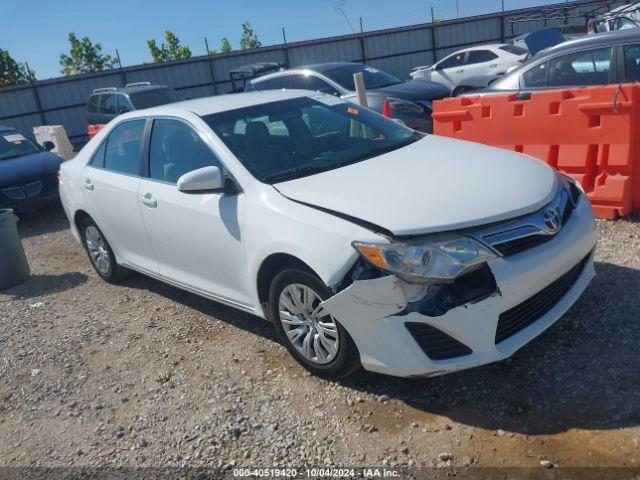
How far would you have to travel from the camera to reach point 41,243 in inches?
323

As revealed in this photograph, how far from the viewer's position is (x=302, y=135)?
4.32 meters

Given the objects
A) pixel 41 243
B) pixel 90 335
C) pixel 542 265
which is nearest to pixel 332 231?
A: pixel 542 265

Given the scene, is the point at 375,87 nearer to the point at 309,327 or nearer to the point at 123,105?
the point at 123,105

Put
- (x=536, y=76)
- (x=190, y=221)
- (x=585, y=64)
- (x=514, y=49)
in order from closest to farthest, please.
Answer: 1. (x=190, y=221)
2. (x=585, y=64)
3. (x=536, y=76)
4. (x=514, y=49)

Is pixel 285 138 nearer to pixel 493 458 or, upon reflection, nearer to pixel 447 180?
pixel 447 180

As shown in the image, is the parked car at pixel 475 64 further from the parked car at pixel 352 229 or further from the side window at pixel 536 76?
the parked car at pixel 352 229

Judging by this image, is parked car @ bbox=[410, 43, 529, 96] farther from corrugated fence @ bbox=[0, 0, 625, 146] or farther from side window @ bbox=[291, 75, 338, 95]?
corrugated fence @ bbox=[0, 0, 625, 146]

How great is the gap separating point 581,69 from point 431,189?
13.8 ft

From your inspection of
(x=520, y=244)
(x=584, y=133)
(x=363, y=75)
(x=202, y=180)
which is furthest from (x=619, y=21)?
(x=202, y=180)

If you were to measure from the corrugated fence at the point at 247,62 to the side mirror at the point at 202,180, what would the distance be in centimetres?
1946

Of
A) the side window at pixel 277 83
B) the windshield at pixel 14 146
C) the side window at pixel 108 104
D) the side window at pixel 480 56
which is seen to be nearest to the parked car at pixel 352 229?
the windshield at pixel 14 146

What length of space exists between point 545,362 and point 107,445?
2.51 metres

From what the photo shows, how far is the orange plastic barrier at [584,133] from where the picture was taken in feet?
16.7

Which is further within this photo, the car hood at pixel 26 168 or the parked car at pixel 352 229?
the car hood at pixel 26 168
